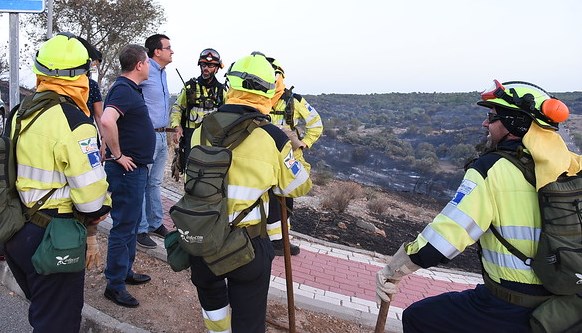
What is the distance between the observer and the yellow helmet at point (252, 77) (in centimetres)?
257

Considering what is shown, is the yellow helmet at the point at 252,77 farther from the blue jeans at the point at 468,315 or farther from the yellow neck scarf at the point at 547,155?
the blue jeans at the point at 468,315

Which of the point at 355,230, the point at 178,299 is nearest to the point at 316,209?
the point at 355,230

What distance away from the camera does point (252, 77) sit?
2555mm

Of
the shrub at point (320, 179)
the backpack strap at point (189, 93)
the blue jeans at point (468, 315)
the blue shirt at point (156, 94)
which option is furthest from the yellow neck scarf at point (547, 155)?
the shrub at point (320, 179)

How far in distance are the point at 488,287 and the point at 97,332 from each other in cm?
279

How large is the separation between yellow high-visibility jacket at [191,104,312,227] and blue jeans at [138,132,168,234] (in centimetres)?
257

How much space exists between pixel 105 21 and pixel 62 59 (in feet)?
52.9

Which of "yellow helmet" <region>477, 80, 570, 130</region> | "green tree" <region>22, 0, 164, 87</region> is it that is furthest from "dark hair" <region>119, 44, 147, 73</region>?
"green tree" <region>22, 0, 164, 87</region>

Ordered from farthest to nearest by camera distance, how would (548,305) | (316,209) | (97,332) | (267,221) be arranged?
(316,209) < (97,332) < (267,221) < (548,305)

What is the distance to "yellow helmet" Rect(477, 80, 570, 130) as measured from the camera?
222cm

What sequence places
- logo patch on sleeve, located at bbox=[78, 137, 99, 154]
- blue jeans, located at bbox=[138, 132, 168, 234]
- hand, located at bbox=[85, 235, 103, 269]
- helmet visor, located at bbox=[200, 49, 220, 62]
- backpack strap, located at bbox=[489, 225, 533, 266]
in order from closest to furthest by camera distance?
backpack strap, located at bbox=[489, 225, 533, 266]
logo patch on sleeve, located at bbox=[78, 137, 99, 154]
hand, located at bbox=[85, 235, 103, 269]
blue jeans, located at bbox=[138, 132, 168, 234]
helmet visor, located at bbox=[200, 49, 220, 62]

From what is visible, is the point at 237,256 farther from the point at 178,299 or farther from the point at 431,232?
the point at 178,299

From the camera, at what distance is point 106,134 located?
3.50 m

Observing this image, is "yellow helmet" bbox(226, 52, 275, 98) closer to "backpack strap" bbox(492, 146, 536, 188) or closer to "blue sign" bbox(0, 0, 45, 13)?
"backpack strap" bbox(492, 146, 536, 188)
